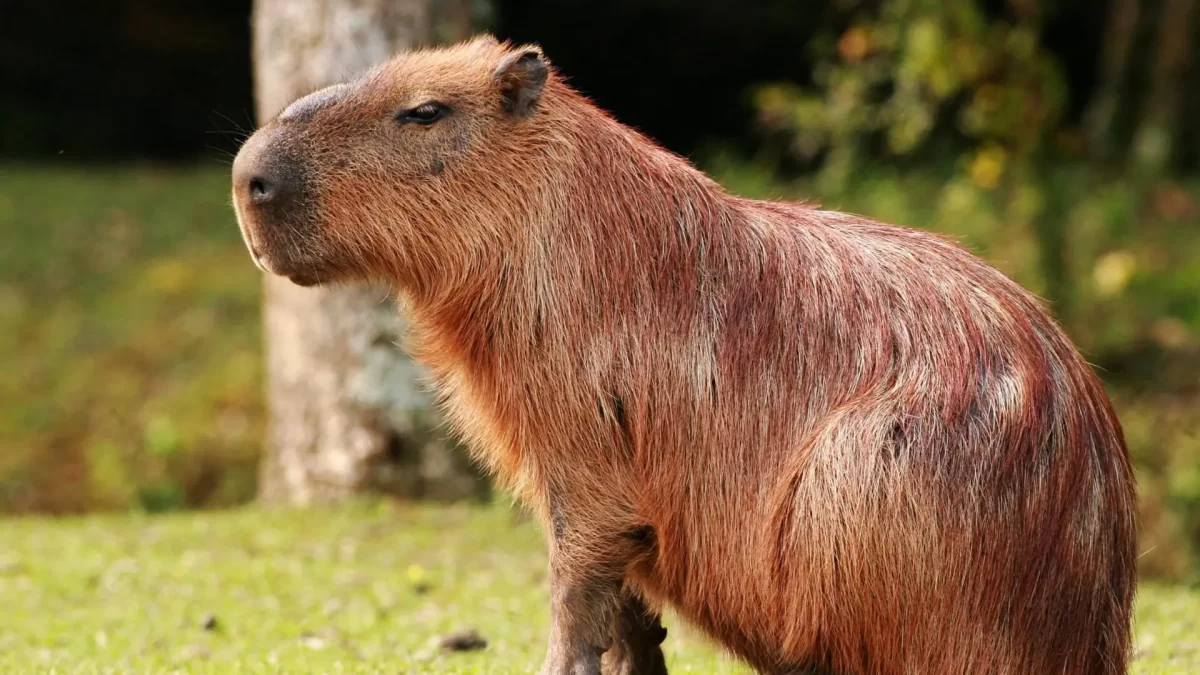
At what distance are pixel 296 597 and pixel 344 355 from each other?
2.37 metres

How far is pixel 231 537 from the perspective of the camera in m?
7.73

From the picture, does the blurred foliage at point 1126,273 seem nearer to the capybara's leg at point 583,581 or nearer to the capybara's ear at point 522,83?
the capybara's ear at point 522,83

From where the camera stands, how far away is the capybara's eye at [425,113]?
422 cm

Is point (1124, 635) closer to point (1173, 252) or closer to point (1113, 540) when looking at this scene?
point (1113, 540)

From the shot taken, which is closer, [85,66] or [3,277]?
[3,277]

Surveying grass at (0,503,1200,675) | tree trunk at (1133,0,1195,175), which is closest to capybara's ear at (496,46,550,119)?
grass at (0,503,1200,675)

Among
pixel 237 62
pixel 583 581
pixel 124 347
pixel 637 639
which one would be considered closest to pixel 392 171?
pixel 583 581

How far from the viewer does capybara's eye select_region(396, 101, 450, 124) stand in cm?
422

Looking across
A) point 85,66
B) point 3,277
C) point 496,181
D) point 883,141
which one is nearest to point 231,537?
point 496,181

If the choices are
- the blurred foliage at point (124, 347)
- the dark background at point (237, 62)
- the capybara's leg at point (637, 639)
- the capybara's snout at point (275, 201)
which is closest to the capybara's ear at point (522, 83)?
the capybara's snout at point (275, 201)

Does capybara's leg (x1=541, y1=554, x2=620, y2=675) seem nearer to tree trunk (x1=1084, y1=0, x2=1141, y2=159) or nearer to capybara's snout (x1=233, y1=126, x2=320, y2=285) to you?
capybara's snout (x1=233, y1=126, x2=320, y2=285)

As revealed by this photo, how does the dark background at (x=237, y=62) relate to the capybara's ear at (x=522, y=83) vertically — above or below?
above

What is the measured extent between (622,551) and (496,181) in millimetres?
1056

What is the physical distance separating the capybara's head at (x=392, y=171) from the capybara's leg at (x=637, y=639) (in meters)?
1.11
